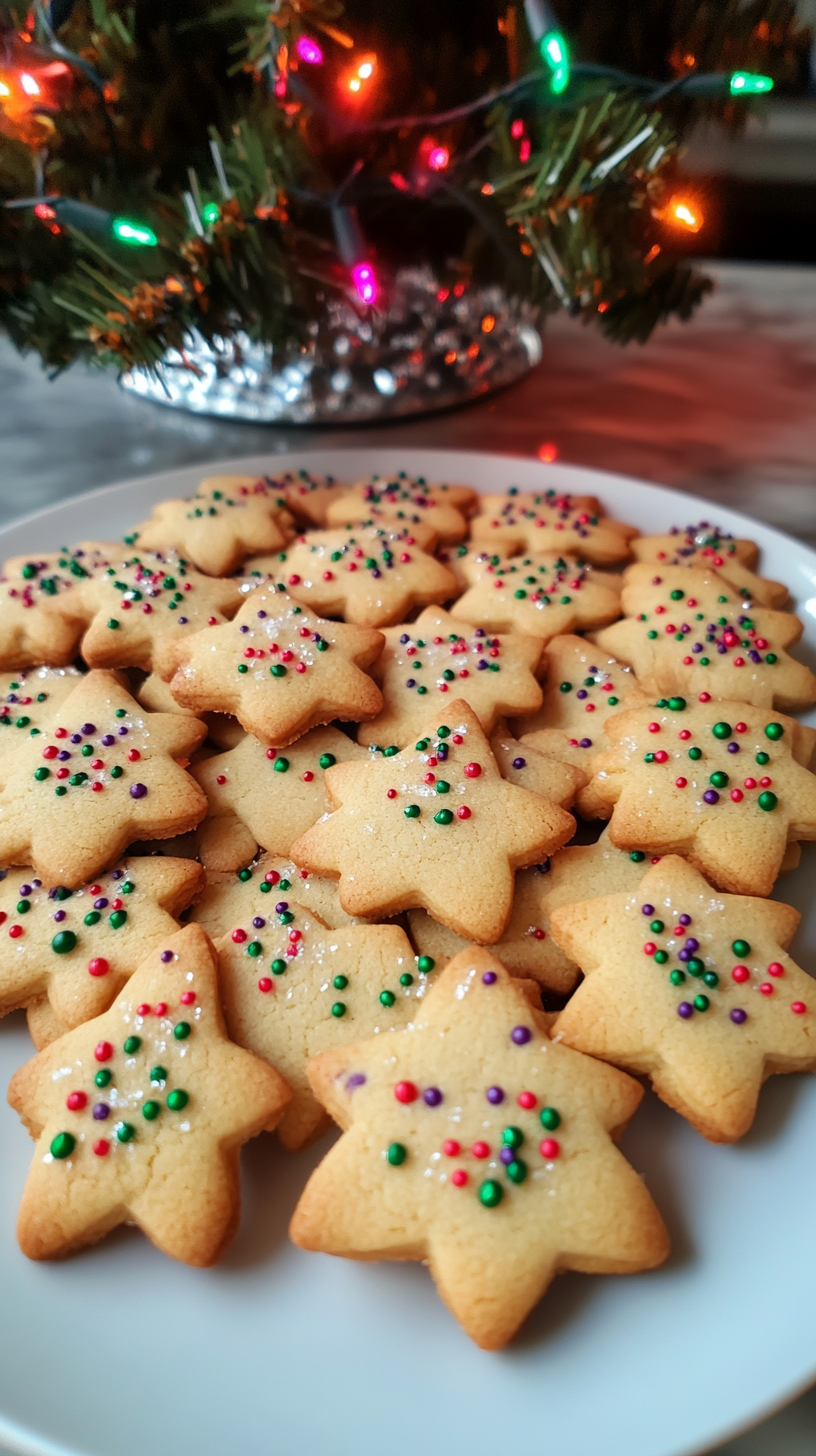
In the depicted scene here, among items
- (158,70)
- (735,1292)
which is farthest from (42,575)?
(735,1292)

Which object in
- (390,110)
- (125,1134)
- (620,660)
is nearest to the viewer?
(125,1134)

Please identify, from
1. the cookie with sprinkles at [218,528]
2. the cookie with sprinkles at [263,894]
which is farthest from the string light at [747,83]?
the cookie with sprinkles at [263,894]

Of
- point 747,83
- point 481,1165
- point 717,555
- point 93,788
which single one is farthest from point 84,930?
point 747,83

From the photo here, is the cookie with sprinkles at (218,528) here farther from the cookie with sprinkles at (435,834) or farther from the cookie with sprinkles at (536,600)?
the cookie with sprinkles at (435,834)

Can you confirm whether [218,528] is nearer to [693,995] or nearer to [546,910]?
[546,910]

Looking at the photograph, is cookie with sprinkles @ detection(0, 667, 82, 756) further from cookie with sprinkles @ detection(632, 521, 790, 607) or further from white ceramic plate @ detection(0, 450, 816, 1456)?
cookie with sprinkles @ detection(632, 521, 790, 607)

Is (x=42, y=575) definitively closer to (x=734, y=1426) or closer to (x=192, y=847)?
(x=192, y=847)

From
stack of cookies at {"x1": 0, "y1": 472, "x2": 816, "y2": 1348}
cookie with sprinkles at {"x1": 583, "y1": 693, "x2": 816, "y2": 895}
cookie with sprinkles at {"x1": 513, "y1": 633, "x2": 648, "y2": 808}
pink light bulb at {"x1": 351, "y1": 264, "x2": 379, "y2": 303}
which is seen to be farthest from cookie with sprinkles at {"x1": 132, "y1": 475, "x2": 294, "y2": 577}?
cookie with sprinkles at {"x1": 583, "y1": 693, "x2": 816, "y2": 895}
